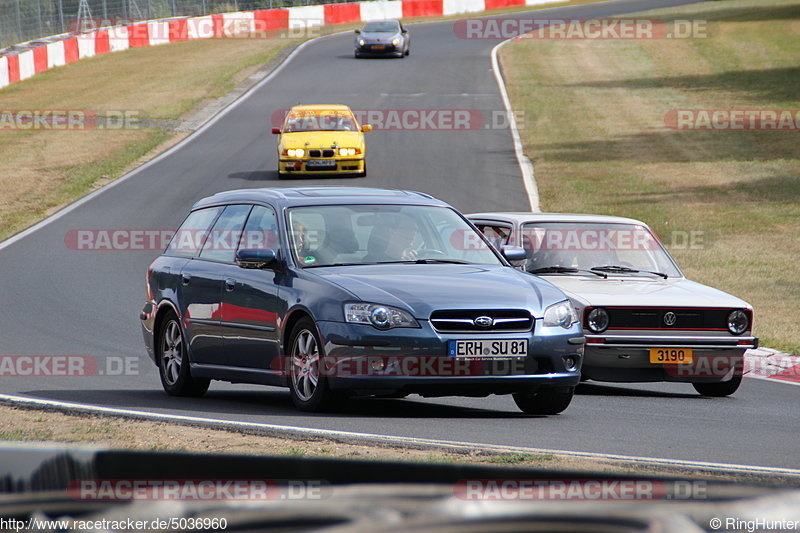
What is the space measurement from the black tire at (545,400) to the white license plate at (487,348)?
529 millimetres

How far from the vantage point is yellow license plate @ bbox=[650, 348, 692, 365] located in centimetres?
1054

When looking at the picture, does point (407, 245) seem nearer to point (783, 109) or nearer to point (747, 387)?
point (747, 387)

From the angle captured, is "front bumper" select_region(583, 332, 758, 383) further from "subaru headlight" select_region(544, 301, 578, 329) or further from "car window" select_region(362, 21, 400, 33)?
"car window" select_region(362, 21, 400, 33)

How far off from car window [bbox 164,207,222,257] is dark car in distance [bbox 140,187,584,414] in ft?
0.06

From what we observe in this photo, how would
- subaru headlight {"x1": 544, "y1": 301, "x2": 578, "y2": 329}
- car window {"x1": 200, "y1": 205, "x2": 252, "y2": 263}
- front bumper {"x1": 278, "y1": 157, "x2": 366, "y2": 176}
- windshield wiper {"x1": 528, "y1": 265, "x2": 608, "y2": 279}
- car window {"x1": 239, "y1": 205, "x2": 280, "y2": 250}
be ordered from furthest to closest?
front bumper {"x1": 278, "y1": 157, "x2": 366, "y2": 176}, windshield wiper {"x1": 528, "y1": 265, "x2": 608, "y2": 279}, car window {"x1": 200, "y1": 205, "x2": 252, "y2": 263}, car window {"x1": 239, "y1": 205, "x2": 280, "y2": 250}, subaru headlight {"x1": 544, "y1": 301, "x2": 578, "y2": 329}

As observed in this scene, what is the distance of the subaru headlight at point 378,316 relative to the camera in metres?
8.46

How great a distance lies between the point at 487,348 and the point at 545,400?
3.13ft

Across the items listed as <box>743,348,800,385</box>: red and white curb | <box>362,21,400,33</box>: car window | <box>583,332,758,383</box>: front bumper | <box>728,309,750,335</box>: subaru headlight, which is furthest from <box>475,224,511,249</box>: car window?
<box>362,21,400,33</box>: car window

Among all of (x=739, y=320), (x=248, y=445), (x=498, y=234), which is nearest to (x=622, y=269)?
(x=498, y=234)

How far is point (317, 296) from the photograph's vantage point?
8766 mm

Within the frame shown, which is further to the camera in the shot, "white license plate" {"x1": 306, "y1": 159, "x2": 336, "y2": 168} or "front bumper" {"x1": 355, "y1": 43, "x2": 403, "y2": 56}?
"front bumper" {"x1": 355, "y1": 43, "x2": 403, "y2": 56}

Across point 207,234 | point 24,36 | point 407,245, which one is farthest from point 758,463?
point 24,36

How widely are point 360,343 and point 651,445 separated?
80.2 inches

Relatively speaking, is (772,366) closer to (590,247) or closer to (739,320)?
(739,320)
